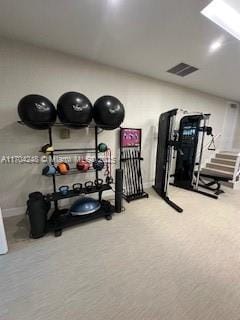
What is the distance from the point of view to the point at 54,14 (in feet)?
5.44

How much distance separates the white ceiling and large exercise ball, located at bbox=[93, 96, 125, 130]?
0.84 meters

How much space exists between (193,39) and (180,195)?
3.00m

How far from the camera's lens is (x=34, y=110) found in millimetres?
1926

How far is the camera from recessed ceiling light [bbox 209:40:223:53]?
81.4 inches

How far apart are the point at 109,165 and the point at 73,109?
4.96ft

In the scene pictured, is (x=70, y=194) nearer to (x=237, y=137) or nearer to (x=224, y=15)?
(x=224, y=15)

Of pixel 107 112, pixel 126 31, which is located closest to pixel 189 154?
pixel 107 112

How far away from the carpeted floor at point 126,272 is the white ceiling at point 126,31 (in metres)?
2.76

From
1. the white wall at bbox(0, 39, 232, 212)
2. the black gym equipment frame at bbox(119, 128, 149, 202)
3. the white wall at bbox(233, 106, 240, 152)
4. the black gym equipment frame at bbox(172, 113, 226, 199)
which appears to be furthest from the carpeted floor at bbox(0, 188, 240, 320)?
the white wall at bbox(233, 106, 240, 152)

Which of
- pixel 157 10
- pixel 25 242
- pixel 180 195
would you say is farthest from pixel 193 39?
pixel 25 242

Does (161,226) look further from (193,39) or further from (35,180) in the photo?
(193,39)

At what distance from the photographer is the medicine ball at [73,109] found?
205 centimetres

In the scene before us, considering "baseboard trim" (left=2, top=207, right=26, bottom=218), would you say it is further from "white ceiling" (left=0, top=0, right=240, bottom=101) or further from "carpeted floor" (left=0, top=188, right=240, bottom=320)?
"white ceiling" (left=0, top=0, right=240, bottom=101)

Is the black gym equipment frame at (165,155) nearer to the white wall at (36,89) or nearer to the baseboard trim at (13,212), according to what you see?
the white wall at (36,89)
